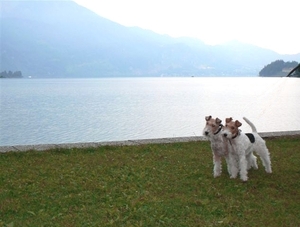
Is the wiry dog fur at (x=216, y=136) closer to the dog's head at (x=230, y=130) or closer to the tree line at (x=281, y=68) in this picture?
the dog's head at (x=230, y=130)

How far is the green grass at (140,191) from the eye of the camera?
6.48 m

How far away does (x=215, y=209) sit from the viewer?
6.83 meters

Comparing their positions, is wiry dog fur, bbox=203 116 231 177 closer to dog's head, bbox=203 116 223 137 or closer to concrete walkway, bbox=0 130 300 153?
dog's head, bbox=203 116 223 137

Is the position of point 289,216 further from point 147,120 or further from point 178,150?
point 147,120

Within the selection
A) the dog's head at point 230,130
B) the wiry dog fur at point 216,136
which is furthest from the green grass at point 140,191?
the dog's head at point 230,130

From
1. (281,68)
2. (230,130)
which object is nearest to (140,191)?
(230,130)

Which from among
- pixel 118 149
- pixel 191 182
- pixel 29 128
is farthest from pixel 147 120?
pixel 191 182

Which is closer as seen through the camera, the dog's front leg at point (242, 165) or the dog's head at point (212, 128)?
the dog's head at point (212, 128)

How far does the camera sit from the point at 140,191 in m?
7.90

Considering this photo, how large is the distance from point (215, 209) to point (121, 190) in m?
2.05

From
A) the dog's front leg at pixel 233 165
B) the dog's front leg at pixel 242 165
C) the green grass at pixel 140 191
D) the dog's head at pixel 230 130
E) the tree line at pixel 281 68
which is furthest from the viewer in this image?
the tree line at pixel 281 68

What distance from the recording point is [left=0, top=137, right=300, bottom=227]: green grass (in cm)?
648

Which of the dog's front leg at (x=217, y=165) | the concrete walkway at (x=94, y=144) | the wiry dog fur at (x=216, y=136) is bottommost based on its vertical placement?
the concrete walkway at (x=94, y=144)

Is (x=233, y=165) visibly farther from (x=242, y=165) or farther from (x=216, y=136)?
(x=216, y=136)
